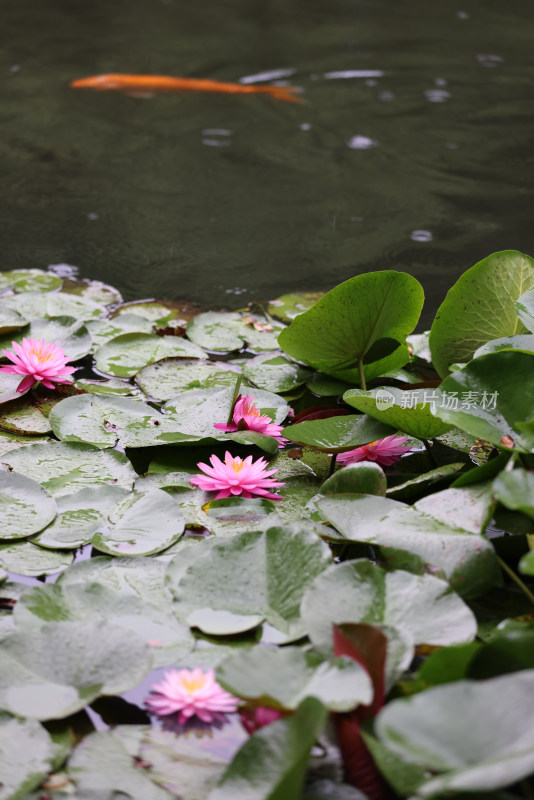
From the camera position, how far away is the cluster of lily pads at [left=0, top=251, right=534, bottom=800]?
1.88ft

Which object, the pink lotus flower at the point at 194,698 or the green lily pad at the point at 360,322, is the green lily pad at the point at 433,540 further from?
the green lily pad at the point at 360,322

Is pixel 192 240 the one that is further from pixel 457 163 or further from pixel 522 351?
pixel 522 351

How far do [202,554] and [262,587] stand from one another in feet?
0.24

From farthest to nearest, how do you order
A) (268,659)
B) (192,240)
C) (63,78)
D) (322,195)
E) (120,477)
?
1. (63,78)
2. (322,195)
3. (192,240)
4. (120,477)
5. (268,659)

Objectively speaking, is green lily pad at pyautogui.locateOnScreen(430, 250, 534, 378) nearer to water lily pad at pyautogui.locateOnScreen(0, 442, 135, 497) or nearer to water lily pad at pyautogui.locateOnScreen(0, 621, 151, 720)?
water lily pad at pyautogui.locateOnScreen(0, 442, 135, 497)

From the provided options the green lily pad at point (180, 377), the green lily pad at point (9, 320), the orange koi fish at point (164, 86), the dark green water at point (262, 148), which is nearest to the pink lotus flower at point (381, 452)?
the green lily pad at point (180, 377)

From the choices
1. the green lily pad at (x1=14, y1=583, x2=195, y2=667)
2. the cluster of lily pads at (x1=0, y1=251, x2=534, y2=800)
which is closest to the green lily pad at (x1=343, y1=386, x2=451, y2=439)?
the cluster of lily pads at (x1=0, y1=251, x2=534, y2=800)

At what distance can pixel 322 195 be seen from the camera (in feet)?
7.54

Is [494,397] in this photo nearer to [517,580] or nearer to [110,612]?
[517,580]

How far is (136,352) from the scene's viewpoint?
1.35 meters

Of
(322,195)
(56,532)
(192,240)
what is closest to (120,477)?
(56,532)

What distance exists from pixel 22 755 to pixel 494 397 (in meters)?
0.61

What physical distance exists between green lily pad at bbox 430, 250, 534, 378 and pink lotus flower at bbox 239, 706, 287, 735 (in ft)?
2.12

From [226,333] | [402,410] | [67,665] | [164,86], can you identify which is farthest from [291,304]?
[164,86]
